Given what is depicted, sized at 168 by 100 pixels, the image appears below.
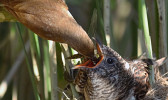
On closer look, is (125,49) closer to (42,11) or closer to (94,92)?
(94,92)

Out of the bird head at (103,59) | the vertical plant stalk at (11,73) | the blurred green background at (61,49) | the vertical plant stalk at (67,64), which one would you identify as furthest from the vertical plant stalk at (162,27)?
the vertical plant stalk at (11,73)

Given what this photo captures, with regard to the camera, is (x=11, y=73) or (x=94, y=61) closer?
(x=94, y=61)

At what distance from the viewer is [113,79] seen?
1312 millimetres

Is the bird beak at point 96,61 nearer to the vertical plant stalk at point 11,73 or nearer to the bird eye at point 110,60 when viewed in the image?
the bird eye at point 110,60

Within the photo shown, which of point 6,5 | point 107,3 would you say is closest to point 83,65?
point 107,3

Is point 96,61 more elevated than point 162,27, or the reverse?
point 162,27

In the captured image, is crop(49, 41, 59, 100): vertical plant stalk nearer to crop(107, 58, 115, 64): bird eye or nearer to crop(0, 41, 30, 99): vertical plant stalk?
crop(107, 58, 115, 64): bird eye

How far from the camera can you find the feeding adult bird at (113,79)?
1.25 m

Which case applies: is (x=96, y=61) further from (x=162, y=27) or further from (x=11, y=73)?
(x=11, y=73)

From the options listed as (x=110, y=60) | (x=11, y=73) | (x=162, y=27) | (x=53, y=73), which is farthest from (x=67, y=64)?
(x=11, y=73)

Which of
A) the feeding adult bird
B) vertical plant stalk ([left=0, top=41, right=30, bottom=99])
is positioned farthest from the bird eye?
vertical plant stalk ([left=0, top=41, right=30, bottom=99])

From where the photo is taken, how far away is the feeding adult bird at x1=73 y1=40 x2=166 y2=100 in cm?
125

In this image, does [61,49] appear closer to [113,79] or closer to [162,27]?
[113,79]

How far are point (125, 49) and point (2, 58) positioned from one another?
82cm
